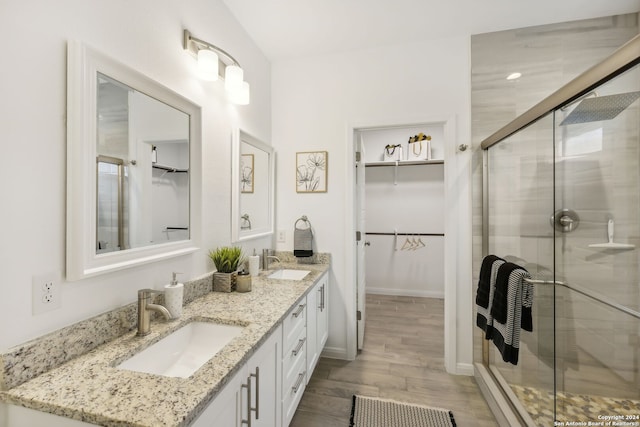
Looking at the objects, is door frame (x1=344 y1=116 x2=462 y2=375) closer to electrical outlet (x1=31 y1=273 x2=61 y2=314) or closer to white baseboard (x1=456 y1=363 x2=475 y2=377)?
white baseboard (x1=456 y1=363 x2=475 y2=377)

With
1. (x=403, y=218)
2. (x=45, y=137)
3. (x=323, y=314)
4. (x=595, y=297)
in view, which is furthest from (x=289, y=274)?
(x=403, y=218)

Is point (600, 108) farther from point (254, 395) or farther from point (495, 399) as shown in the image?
point (254, 395)

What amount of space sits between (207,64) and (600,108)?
205cm

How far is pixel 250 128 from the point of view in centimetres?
217

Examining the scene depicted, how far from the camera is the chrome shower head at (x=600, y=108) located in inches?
51.2

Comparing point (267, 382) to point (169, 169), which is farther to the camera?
point (169, 169)

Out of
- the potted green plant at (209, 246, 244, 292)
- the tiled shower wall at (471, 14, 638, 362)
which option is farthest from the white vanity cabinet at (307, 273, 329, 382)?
the tiled shower wall at (471, 14, 638, 362)

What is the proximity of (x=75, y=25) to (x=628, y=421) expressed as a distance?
318cm

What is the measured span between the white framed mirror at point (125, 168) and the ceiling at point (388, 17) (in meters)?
1.04

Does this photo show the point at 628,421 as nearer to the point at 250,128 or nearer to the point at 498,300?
the point at 498,300

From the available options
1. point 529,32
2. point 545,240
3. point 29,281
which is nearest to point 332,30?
point 529,32

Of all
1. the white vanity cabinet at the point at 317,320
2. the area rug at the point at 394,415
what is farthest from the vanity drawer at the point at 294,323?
the area rug at the point at 394,415

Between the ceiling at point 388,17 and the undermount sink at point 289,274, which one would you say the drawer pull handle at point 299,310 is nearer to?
the undermount sink at point 289,274

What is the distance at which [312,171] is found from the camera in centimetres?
248
